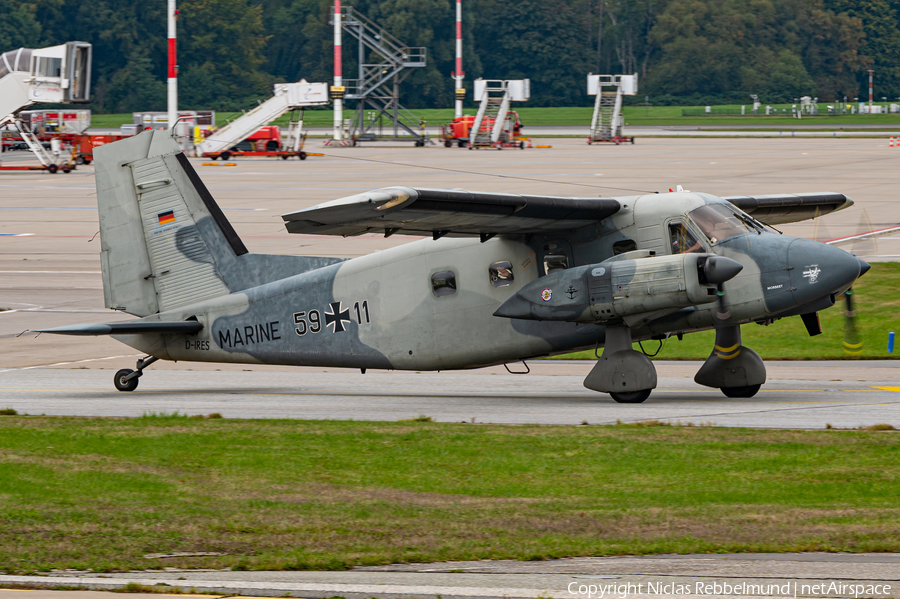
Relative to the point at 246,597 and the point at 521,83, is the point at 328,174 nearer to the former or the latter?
the point at 521,83

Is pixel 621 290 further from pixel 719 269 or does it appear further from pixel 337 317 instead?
pixel 337 317

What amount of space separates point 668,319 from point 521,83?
83.0 m

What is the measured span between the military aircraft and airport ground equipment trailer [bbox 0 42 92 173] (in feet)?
191

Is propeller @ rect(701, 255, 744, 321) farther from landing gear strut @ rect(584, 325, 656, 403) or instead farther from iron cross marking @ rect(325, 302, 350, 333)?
iron cross marking @ rect(325, 302, 350, 333)

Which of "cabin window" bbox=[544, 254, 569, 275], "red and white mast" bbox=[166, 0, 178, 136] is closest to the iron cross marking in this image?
"cabin window" bbox=[544, 254, 569, 275]

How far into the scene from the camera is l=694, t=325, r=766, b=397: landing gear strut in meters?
18.1

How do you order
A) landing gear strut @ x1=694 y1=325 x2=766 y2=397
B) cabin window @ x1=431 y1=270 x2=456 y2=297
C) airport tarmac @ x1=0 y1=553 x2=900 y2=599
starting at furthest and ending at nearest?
cabin window @ x1=431 y1=270 x2=456 y2=297 < landing gear strut @ x1=694 y1=325 x2=766 y2=397 < airport tarmac @ x1=0 y1=553 x2=900 y2=599

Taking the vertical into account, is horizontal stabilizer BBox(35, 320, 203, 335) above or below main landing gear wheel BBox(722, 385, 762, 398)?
above

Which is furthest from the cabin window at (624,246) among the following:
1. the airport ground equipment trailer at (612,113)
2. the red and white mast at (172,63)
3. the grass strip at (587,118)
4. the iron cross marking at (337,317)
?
the grass strip at (587,118)

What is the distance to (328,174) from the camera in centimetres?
7112

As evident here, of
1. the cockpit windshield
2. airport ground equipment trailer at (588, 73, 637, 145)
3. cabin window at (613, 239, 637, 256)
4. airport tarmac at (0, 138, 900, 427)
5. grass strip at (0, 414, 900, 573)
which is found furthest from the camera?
airport ground equipment trailer at (588, 73, 637, 145)

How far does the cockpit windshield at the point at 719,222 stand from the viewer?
17.2 meters

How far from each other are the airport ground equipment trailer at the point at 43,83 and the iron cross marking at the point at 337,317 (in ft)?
199

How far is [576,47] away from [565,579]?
181618mm
